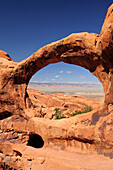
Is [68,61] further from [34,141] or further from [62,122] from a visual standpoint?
[34,141]

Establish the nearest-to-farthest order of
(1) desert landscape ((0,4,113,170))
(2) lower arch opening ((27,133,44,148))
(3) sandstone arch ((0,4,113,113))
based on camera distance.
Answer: (1) desert landscape ((0,4,113,170)) < (3) sandstone arch ((0,4,113,113)) < (2) lower arch opening ((27,133,44,148))

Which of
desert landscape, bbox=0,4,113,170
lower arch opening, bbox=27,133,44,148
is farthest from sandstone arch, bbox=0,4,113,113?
lower arch opening, bbox=27,133,44,148

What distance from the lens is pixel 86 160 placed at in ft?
17.9

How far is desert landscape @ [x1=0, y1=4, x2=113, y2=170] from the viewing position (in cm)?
538

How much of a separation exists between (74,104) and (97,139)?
13204mm

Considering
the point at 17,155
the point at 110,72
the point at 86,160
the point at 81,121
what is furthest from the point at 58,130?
the point at 110,72

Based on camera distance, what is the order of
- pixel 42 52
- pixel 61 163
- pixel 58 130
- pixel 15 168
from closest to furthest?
pixel 61 163, pixel 15 168, pixel 58 130, pixel 42 52

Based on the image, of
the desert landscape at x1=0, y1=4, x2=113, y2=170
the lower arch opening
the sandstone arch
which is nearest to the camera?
the desert landscape at x1=0, y1=4, x2=113, y2=170

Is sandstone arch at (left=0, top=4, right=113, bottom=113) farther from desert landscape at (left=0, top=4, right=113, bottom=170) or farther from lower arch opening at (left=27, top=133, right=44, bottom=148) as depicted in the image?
lower arch opening at (left=27, top=133, right=44, bottom=148)

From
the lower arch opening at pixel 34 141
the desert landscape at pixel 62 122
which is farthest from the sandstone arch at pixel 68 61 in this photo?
the lower arch opening at pixel 34 141

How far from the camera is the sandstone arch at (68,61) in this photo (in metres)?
5.50

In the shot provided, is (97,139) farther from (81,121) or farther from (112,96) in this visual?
(112,96)

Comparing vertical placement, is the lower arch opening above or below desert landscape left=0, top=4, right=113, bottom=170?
below

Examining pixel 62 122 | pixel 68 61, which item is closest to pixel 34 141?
pixel 62 122
